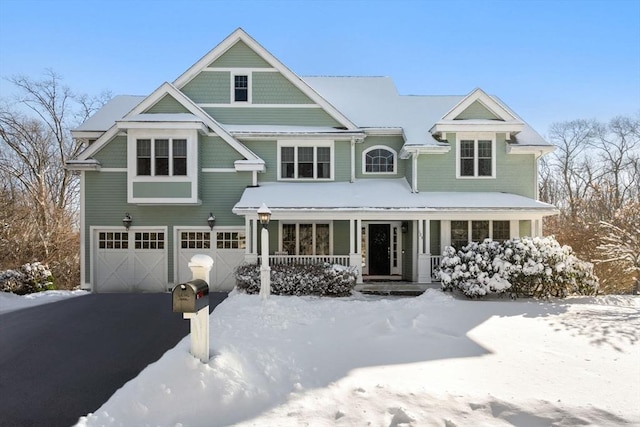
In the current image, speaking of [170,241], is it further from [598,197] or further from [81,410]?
[598,197]

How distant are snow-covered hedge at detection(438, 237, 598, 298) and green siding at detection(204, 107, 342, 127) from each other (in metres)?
7.09

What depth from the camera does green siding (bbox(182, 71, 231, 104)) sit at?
1454 centimetres

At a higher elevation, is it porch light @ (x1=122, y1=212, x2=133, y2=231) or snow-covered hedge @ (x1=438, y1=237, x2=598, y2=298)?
porch light @ (x1=122, y1=212, x2=133, y2=231)

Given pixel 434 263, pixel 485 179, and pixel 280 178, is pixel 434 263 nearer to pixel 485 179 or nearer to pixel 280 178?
pixel 485 179

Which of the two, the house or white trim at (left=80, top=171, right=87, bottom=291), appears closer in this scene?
the house

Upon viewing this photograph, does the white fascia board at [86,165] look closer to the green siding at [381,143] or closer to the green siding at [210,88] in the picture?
the green siding at [210,88]

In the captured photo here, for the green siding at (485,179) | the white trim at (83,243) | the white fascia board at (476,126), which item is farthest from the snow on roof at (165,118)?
the white fascia board at (476,126)

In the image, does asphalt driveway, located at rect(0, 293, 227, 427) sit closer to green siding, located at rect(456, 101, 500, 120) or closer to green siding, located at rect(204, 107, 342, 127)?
green siding, located at rect(204, 107, 342, 127)

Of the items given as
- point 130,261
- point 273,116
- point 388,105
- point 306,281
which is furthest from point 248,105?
point 306,281

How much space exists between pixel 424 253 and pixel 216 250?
7.13 metres

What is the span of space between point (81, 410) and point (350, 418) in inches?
108

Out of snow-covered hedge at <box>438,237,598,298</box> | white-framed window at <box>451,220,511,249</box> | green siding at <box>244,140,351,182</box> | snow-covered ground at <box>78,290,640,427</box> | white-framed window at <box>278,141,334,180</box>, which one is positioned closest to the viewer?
snow-covered ground at <box>78,290,640,427</box>

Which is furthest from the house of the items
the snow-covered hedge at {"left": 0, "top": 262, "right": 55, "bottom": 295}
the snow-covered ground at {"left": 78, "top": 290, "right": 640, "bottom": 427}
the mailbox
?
the mailbox

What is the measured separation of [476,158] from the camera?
14.1 meters
